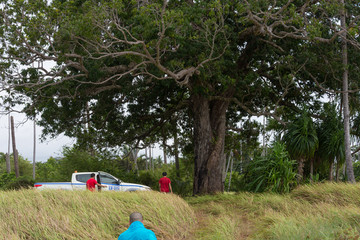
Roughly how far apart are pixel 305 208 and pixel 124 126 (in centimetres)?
1217

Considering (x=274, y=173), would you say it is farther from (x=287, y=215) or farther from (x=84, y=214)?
(x=84, y=214)

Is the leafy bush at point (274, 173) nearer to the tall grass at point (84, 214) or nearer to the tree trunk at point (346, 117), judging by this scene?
the tree trunk at point (346, 117)

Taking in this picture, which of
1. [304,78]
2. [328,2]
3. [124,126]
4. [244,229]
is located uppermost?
[328,2]

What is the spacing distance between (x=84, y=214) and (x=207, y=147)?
9.39m

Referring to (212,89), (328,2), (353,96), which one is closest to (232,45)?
(212,89)

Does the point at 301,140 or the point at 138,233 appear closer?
the point at 138,233

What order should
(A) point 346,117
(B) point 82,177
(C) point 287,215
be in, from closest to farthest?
1. (C) point 287,215
2. (A) point 346,117
3. (B) point 82,177

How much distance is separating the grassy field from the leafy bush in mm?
1213

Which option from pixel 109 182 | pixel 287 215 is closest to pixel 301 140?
pixel 287 215

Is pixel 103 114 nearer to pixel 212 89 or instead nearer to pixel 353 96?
pixel 212 89

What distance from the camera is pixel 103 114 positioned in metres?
20.5

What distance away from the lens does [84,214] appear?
31.5ft

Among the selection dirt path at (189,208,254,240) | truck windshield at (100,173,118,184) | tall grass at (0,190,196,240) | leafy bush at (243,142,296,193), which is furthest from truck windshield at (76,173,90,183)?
leafy bush at (243,142,296,193)

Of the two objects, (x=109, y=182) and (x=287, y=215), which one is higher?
(x=109, y=182)
